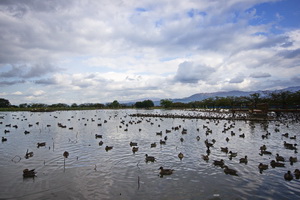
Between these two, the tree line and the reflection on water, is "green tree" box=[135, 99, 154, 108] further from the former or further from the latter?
the reflection on water

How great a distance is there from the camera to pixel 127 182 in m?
11.4

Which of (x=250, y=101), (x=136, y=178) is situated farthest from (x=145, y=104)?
(x=136, y=178)

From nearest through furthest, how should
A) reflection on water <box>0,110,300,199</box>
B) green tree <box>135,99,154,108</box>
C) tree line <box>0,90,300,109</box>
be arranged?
1. reflection on water <box>0,110,300,199</box>
2. tree line <box>0,90,300,109</box>
3. green tree <box>135,99,154,108</box>

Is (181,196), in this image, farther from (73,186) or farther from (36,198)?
(36,198)

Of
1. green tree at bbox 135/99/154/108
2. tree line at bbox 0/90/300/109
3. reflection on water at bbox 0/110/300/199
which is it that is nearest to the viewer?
reflection on water at bbox 0/110/300/199

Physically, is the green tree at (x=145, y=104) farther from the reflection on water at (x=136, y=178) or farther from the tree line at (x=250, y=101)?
the reflection on water at (x=136, y=178)

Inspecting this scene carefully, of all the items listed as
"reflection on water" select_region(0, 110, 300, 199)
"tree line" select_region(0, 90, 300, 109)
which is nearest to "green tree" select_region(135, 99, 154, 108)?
"tree line" select_region(0, 90, 300, 109)

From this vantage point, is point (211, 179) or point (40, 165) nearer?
point (211, 179)

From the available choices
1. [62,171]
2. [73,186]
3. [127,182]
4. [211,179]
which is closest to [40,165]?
[62,171]

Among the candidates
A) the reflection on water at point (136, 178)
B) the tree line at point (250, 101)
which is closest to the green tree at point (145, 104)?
the tree line at point (250, 101)

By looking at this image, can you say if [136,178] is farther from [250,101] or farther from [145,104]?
[145,104]

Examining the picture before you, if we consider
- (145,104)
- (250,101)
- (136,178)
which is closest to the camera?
(136,178)

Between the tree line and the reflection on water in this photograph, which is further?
the tree line

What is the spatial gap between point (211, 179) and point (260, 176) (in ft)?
10.2
